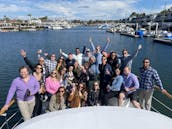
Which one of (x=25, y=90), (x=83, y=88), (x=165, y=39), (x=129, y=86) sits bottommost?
(x=165, y=39)

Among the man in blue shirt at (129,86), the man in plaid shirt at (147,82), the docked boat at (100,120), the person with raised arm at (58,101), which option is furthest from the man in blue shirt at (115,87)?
the docked boat at (100,120)

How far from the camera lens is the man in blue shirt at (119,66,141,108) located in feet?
22.9

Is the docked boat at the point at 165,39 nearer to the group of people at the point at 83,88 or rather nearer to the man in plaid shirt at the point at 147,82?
the group of people at the point at 83,88

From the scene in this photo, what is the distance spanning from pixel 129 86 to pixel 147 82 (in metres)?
0.55

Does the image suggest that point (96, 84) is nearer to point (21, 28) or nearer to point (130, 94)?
point (130, 94)

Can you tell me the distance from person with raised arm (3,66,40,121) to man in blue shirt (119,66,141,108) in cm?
226

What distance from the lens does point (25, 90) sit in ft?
19.5

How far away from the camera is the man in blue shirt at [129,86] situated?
696cm

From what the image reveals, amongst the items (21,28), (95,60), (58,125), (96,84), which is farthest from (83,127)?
(21,28)

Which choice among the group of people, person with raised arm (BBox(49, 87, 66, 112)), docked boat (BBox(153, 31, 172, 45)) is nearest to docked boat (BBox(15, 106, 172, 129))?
the group of people

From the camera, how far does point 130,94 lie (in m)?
7.18

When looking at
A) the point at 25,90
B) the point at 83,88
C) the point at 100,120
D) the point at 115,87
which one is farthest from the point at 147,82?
the point at 100,120

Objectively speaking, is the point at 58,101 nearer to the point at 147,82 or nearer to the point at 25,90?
the point at 25,90

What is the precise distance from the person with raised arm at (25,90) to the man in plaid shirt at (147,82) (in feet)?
9.42
